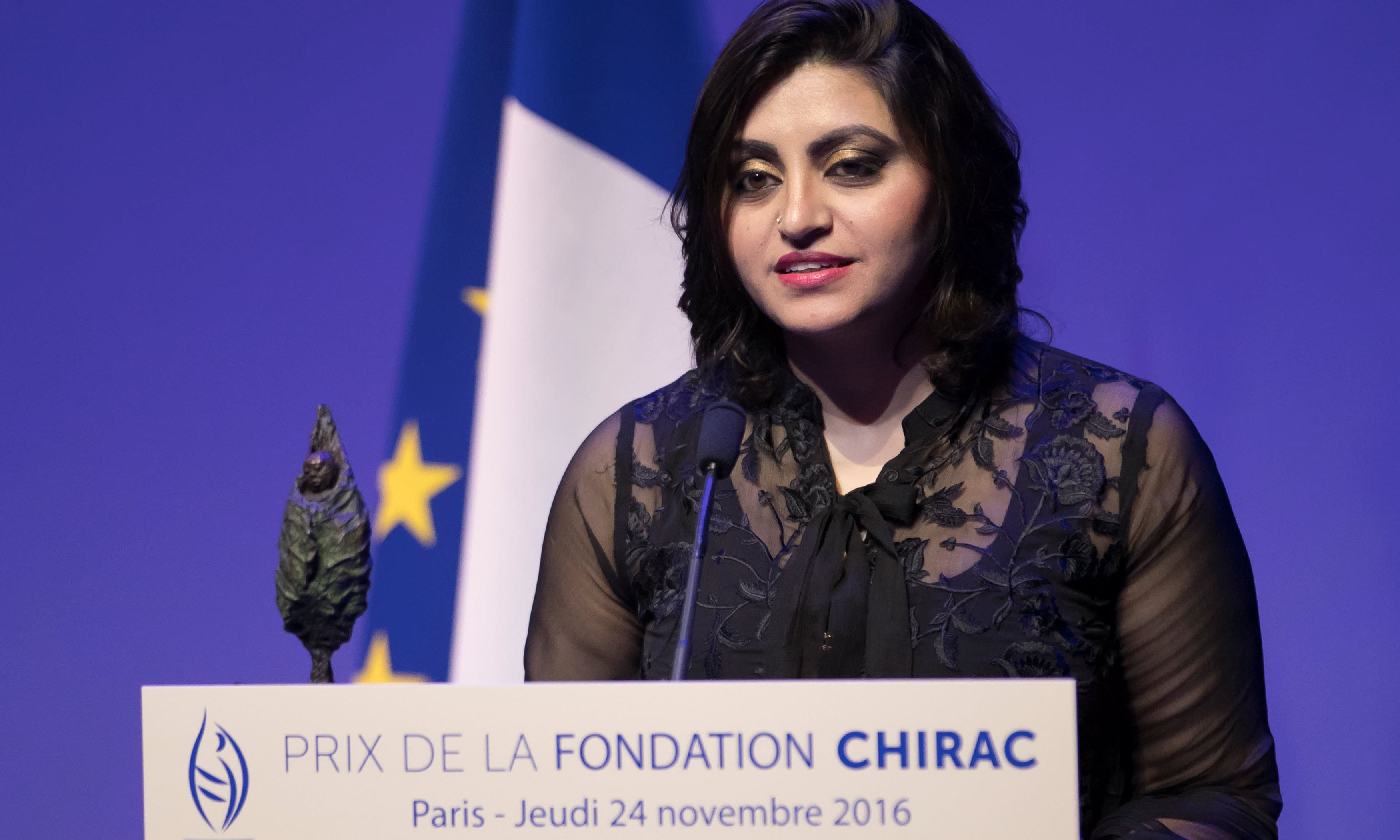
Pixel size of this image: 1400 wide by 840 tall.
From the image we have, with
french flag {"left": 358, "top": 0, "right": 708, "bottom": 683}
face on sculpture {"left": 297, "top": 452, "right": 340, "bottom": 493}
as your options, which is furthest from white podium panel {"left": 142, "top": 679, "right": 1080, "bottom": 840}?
french flag {"left": 358, "top": 0, "right": 708, "bottom": 683}

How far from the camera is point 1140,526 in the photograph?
4.86ft

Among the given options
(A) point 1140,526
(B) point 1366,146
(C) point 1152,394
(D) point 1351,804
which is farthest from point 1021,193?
(D) point 1351,804

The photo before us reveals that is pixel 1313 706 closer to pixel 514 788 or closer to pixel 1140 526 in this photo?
pixel 1140 526

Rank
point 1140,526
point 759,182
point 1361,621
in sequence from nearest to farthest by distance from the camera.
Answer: point 1140,526 → point 759,182 → point 1361,621

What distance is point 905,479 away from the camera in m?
1.54

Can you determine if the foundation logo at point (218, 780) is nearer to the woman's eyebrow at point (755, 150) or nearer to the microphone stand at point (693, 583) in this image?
the microphone stand at point (693, 583)

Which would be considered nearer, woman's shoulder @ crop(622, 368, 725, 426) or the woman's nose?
the woman's nose

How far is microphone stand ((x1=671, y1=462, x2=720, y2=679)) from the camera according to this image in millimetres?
1040

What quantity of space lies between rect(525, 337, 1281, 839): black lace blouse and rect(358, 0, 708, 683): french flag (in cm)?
73

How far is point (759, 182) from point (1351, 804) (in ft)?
4.88

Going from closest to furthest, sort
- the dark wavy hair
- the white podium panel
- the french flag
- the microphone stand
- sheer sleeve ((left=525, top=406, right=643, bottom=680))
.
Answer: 1. the white podium panel
2. the microphone stand
3. the dark wavy hair
4. sheer sleeve ((left=525, top=406, right=643, bottom=680))
5. the french flag

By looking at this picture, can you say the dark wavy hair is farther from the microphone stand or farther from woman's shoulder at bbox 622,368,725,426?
the microphone stand

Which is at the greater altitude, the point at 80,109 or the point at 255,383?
the point at 80,109

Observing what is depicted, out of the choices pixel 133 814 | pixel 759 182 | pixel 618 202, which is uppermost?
pixel 618 202
